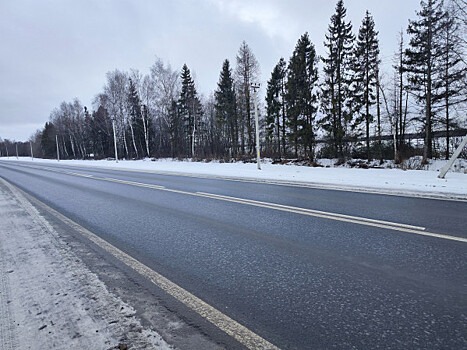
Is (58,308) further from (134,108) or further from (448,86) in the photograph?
(134,108)

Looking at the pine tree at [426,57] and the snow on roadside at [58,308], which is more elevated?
the pine tree at [426,57]

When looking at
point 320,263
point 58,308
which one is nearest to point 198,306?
point 58,308

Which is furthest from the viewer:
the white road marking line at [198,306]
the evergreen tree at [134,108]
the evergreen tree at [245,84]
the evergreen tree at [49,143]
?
the evergreen tree at [49,143]

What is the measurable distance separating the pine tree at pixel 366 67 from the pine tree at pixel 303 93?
3957 millimetres

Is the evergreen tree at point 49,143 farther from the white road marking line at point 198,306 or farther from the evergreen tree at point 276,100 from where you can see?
the white road marking line at point 198,306

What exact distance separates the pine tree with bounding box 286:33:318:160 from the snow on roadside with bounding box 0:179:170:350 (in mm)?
27018

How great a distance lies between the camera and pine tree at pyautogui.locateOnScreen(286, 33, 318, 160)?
29625 mm

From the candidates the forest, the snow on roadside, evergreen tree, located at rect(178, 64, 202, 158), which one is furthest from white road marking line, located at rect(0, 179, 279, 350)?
evergreen tree, located at rect(178, 64, 202, 158)

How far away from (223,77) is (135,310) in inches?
1626

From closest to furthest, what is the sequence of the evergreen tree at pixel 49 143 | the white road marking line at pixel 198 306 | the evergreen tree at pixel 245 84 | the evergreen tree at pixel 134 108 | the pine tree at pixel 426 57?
the white road marking line at pixel 198 306 < the pine tree at pixel 426 57 < the evergreen tree at pixel 245 84 < the evergreen tree at pixel 134 108 < the evergreen tree at pixel 49 143

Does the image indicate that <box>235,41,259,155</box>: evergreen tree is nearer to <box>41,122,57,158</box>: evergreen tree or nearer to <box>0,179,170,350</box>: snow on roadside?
<box>0,179,170,350</box>: snow on roadside

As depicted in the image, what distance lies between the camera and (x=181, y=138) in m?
51.9

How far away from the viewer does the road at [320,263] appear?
254 centimetres

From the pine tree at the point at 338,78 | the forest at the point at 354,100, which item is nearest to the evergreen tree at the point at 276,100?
the forest at the point at 354,100
